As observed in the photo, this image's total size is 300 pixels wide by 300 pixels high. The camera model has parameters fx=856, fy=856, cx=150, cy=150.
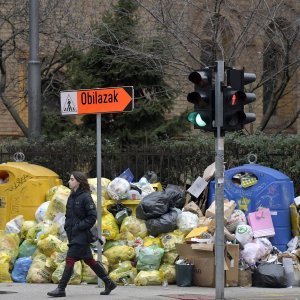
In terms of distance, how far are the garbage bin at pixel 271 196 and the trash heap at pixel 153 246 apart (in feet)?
0.67

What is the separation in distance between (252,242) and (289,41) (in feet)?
22.7

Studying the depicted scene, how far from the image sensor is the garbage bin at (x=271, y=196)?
13.3m

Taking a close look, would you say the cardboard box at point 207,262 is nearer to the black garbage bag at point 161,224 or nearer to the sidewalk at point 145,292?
the sidewalk at point 145,292

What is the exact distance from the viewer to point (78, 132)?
61.9 feet

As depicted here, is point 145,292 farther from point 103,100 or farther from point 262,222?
point 103,100

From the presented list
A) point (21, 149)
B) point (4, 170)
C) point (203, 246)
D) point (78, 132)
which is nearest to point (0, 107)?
point (78, 132)

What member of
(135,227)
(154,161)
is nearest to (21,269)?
(135,227)

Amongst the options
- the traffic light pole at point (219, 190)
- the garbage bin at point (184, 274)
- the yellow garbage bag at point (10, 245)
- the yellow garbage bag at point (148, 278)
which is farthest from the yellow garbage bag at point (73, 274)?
the traffic light pole at point (219, 190)

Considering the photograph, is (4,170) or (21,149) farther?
(21,149)

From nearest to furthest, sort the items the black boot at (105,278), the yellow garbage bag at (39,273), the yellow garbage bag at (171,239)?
1. the black boot at (105,278)
2. the yellow garbage bag at (39,273)
3. the yellow garbage bag at (171,239)

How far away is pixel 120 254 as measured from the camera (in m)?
12.9

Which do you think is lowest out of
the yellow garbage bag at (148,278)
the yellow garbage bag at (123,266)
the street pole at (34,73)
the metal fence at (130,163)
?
the yellow garbage bag at (148,278)

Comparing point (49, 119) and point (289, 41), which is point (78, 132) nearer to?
point (49, 119)

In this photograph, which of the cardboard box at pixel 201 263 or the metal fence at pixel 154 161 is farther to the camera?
the metal fence at pixel 154 161
